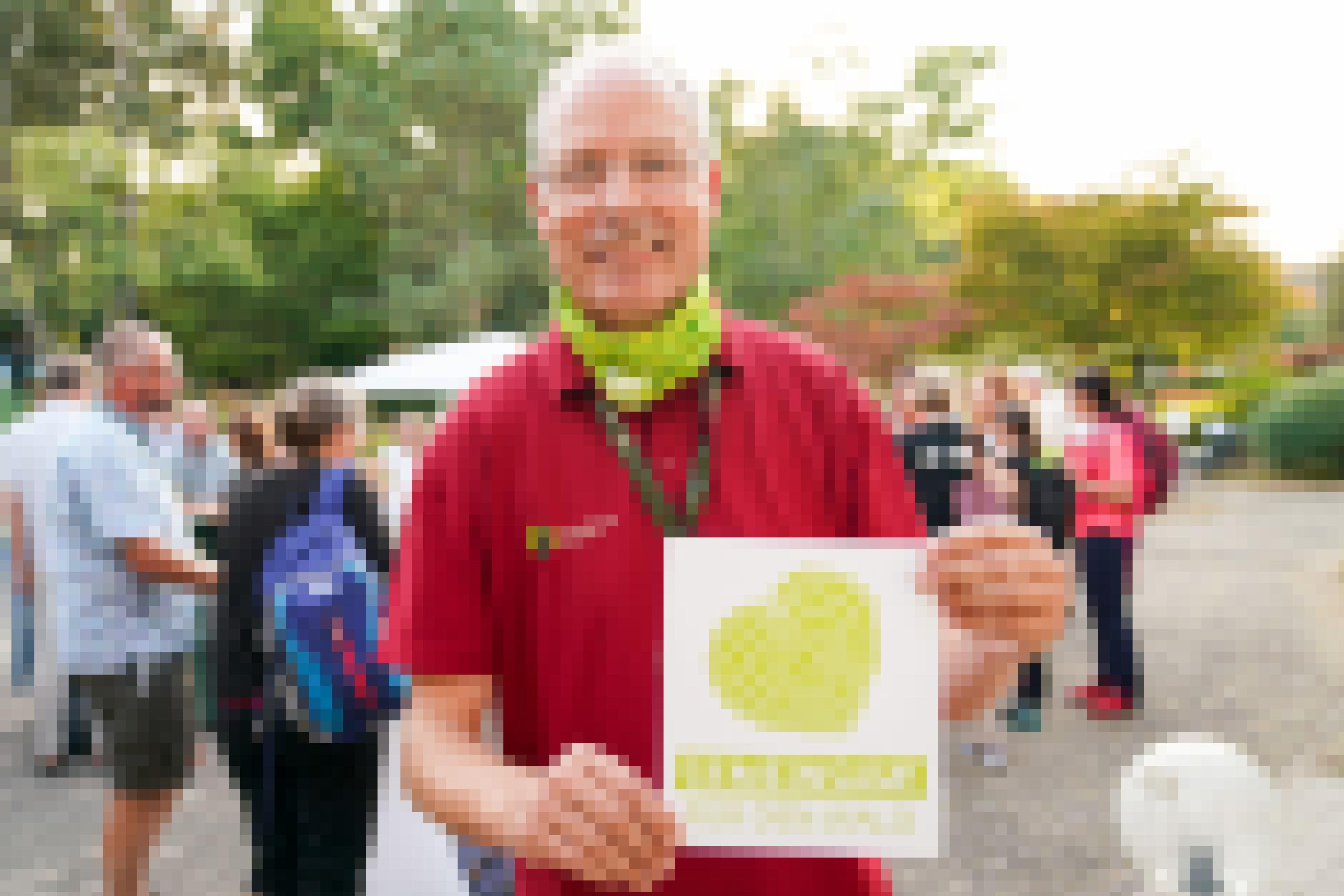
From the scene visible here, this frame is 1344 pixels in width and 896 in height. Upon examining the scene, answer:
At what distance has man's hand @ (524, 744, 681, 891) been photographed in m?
1.05

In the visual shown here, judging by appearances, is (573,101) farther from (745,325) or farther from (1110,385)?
(1110,385)

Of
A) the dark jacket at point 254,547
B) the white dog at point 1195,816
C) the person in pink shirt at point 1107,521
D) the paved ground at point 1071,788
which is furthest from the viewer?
the person in pink shirt at point 1107,521

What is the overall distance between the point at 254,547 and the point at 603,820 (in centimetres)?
240

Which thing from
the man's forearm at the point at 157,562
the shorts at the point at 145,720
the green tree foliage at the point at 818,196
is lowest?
the shorts at the point at 145,720

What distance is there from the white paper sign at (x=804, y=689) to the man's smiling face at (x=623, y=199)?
0.31m

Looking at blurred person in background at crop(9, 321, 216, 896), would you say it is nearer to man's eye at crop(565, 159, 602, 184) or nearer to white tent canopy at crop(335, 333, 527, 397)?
white tent canopy at crop(335, 333, 527, 397)

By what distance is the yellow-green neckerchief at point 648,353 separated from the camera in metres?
1.26

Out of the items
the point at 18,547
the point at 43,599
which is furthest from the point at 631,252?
the point at 18,547

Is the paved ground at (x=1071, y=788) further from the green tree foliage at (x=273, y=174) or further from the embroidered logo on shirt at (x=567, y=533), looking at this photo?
the green tree foliage at (x=273, y=174)

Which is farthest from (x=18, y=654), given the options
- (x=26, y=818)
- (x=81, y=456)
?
(x=81, y=456)

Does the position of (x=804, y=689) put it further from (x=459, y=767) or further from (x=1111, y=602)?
(x=1111, y=602)

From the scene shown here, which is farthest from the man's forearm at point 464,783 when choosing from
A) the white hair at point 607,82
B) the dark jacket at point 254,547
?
the dark jacket at point 254,547

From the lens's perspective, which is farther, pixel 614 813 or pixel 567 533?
pixel 567 533

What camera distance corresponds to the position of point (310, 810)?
10.3 feet
